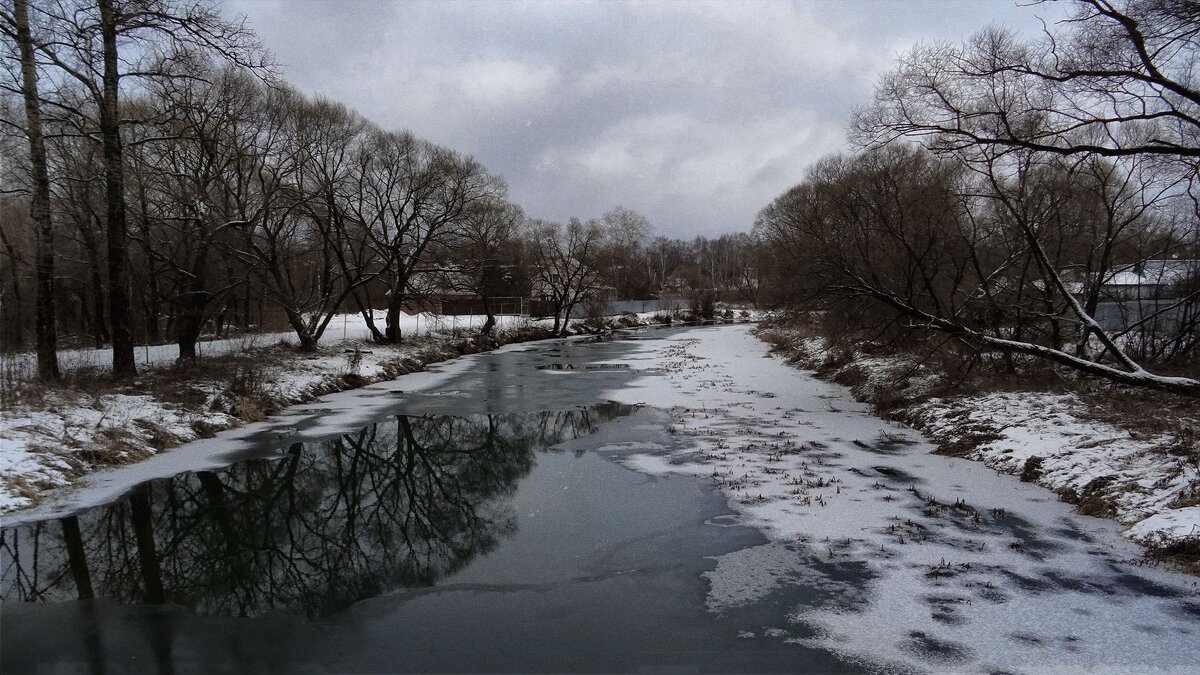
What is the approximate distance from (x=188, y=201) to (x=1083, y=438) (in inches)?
824

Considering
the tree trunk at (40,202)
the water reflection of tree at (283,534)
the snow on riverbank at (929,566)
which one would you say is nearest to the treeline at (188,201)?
the tree trunk at (40,202)

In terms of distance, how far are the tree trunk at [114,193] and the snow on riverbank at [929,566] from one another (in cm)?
1113

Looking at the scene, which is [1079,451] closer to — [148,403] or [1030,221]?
[1030,221]

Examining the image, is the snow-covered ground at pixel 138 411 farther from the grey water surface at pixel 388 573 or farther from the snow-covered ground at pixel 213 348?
the grey water surface at pixel 388 573

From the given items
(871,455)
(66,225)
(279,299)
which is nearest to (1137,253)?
(871,455)

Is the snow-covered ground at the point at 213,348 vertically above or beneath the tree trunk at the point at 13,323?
beneath

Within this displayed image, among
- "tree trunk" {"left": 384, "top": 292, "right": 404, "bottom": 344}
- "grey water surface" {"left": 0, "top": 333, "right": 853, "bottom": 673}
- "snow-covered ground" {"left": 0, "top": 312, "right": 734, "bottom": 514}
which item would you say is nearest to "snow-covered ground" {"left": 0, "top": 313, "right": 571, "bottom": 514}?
"snow-covered ground" {"left": 0, "top": 312, "right": 734, "bottom": 514}

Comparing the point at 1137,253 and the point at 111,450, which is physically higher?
the point at 1137,253

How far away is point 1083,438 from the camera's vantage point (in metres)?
9.73

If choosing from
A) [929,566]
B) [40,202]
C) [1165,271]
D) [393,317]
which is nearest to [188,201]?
[40,202]

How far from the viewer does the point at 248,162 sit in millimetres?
21328

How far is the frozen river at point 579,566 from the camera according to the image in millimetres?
4906

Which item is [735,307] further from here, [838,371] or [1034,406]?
[1034,406]

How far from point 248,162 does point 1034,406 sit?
22837mm
